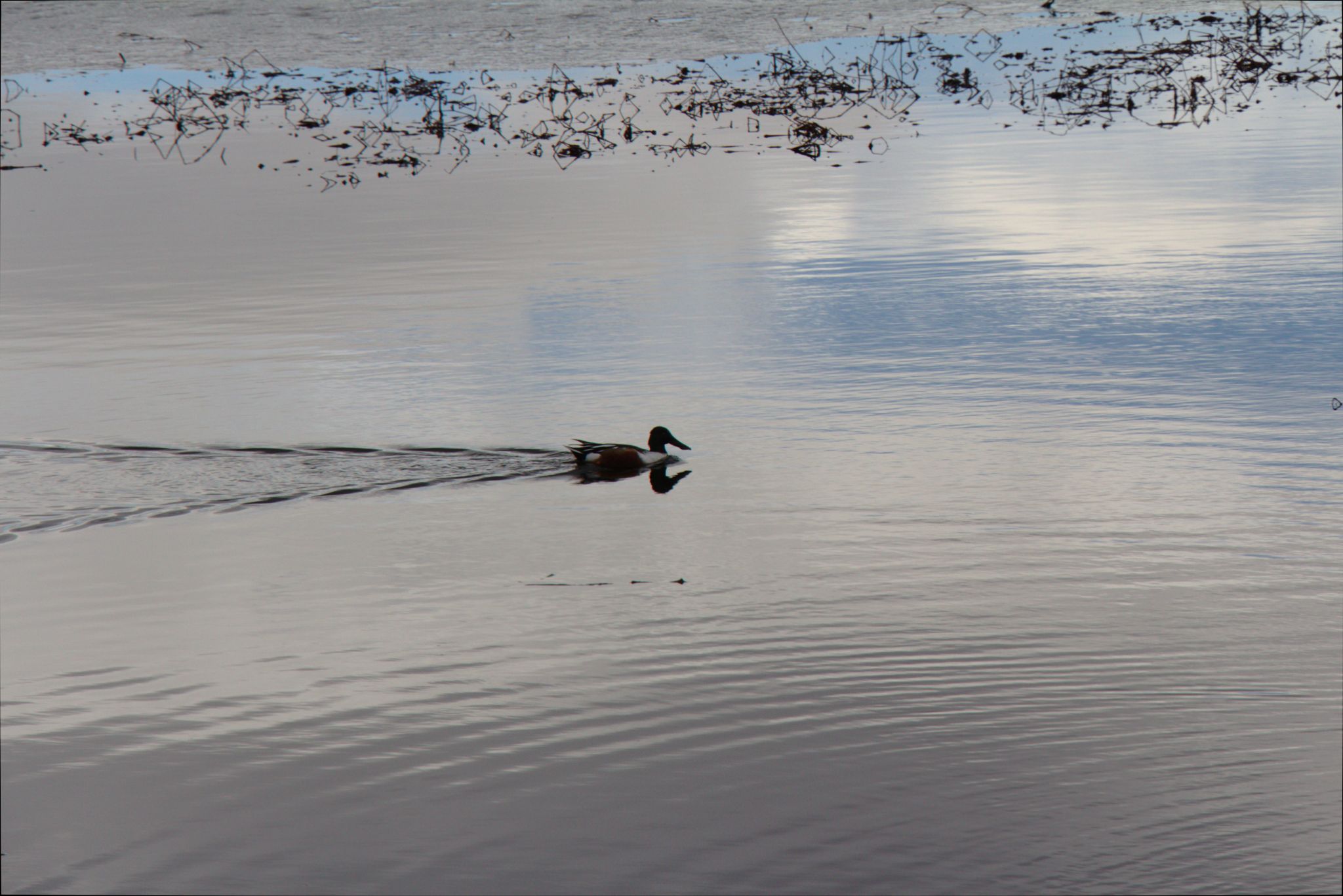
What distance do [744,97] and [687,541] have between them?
79.3 ft

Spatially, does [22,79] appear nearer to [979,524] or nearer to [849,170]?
[849,170]

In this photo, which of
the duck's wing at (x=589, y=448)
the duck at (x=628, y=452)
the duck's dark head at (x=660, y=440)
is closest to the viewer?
the duck at (x=628, y=452)

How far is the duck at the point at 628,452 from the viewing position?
42.4 feet

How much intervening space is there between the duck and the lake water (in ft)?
0.64

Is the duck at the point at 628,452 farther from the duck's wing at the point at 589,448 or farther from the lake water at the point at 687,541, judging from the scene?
the lake water at the point at 687,541

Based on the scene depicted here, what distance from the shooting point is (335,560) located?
1104cm

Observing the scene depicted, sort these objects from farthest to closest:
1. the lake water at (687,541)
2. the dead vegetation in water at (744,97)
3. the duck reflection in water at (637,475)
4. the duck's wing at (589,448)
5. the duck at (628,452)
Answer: the dead vegetation in water at (744,97), the duck's wing at (589,448), the duck at (628,452), the duck reflection in water at (637,475), the lake water at (687,541)

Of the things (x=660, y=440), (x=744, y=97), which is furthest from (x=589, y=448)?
(x=744, y=97)

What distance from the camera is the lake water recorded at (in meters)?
7.33

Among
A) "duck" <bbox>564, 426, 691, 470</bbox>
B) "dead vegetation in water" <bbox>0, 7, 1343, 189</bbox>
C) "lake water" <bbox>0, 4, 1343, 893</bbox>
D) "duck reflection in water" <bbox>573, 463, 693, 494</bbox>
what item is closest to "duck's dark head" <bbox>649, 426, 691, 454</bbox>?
"duck" <bbox>564, 426, 691, 470</bbox>

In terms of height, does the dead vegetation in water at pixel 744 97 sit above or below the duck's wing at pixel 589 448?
above

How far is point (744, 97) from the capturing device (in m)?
34.3

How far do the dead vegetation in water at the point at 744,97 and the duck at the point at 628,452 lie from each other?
52.4ft

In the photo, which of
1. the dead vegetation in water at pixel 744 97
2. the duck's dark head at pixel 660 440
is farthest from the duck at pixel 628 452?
the dead vegetation in water at pixel 744 97
